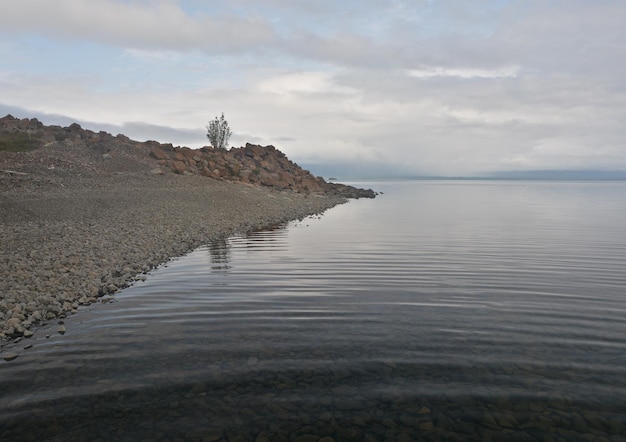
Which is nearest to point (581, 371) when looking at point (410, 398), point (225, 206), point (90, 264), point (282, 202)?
point (410, 398)

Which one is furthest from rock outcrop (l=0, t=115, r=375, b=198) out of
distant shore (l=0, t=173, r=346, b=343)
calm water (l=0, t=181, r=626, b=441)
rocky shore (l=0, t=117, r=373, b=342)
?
calm water (l=0, t=181, r=626, b=441)

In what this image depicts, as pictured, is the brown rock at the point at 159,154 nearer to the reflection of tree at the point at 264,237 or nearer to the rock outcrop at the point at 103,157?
the rock outcrop at the point at 103,157

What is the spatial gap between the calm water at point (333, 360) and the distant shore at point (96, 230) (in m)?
1.11

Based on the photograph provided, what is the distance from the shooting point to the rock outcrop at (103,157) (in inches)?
1620

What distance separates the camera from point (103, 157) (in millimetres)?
48094

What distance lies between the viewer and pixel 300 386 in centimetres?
761

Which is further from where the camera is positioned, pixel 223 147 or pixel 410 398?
pixel 223 147

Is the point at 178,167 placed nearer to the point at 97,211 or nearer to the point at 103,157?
the point at 103,157

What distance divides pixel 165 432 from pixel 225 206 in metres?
32.6

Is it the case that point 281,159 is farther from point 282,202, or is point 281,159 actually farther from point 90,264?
point 90,264

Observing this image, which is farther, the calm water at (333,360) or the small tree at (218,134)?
the small tree at (218,134)

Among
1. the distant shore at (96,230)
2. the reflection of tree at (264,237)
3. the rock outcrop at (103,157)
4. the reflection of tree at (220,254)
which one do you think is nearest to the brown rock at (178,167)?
the rock outcrop at (103,157)

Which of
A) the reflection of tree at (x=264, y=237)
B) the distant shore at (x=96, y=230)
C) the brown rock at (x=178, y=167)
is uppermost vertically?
the brown rock at (x=178, y=167)

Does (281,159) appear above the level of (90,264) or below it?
above
